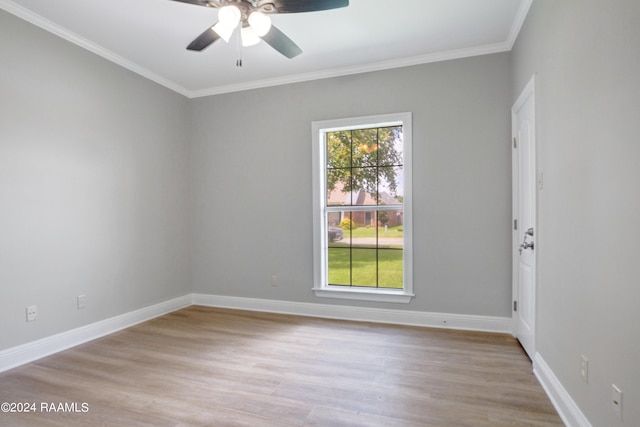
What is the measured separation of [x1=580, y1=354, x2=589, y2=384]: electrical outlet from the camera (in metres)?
1.62

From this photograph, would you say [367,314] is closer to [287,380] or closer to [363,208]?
[363,208]

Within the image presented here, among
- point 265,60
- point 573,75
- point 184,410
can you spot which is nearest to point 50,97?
point 265,60

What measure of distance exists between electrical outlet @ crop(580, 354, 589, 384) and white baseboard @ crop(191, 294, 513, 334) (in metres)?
1.56

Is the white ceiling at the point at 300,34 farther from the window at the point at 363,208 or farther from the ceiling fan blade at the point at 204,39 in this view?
the window at the point at 363,208

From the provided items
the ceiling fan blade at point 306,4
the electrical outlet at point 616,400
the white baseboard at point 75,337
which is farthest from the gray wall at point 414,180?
the electrical outlet at point 616,400

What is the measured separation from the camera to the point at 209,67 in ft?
11.9

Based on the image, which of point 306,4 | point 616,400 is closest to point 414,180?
point 306,4

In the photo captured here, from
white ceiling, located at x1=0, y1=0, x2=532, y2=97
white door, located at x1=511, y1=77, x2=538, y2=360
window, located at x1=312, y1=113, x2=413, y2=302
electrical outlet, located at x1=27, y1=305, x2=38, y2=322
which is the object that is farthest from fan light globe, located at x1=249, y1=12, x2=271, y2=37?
Answer: electrical outlet, located at x1=27, y1=305, x2=38, y2=322

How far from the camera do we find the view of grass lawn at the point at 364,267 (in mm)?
3619

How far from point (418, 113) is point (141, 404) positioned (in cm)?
332

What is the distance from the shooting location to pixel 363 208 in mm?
3699

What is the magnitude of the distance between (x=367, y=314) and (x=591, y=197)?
247cm

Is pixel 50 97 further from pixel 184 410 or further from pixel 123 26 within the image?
pixel 184 410

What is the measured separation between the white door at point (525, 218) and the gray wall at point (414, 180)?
141 mm
